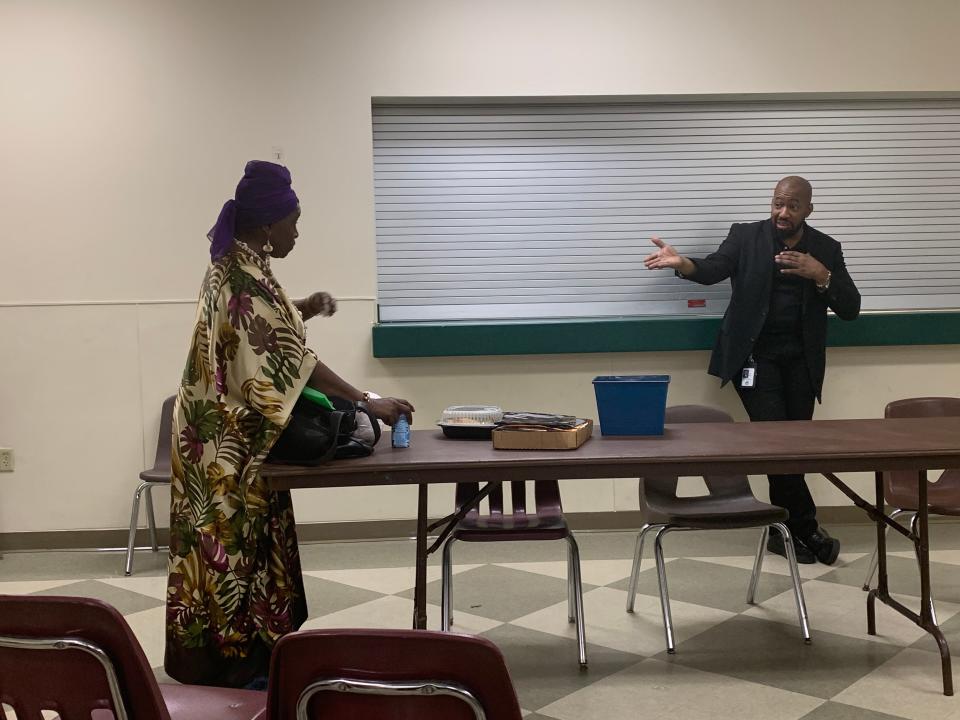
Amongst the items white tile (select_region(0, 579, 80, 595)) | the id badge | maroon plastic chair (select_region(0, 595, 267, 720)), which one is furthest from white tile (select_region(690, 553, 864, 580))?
maroon plastic chair (select_region(0, 595, 267, 720))

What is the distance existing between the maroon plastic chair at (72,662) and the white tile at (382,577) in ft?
Answer: 8.98

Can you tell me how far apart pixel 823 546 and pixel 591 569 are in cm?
109

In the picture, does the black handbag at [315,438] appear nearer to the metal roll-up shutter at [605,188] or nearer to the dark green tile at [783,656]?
the dark green tile at [783,656]

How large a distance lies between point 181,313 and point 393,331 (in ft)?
3.65

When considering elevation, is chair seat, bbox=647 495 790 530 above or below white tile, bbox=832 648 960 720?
above

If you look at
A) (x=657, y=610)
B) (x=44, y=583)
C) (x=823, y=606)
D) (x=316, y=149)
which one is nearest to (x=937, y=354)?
(x=823, y=606)

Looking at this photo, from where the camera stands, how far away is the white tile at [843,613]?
12.1 ft

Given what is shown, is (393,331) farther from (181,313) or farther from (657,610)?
(657,610)

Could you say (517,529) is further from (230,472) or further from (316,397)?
(230,472)

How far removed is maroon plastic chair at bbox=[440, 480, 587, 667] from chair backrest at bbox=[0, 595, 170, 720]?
178 cm

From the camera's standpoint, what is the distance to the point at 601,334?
17.3 ft

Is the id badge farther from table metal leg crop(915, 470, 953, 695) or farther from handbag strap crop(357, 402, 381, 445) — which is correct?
handbag strap crop(357, 402, 381, 445)

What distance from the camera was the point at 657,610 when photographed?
13.2 ft

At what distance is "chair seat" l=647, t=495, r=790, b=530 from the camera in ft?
11.8
